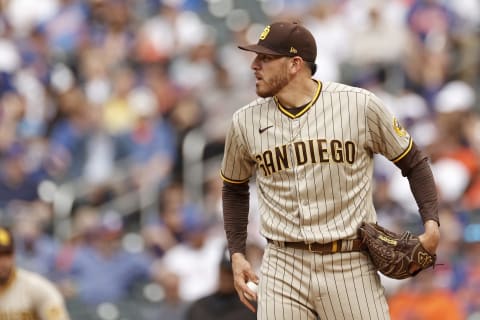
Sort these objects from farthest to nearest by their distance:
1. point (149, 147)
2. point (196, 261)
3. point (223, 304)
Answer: point (149, 147) → point (196, 261) → point (223, 304)

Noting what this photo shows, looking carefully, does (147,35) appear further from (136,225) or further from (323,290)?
(323,290)

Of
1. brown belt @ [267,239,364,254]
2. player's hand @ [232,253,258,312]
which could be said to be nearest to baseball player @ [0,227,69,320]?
Result: player's hand @ [232,253,258,312]

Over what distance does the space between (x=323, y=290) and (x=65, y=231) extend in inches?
258

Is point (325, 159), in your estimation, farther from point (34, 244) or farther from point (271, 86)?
point (34, 244)

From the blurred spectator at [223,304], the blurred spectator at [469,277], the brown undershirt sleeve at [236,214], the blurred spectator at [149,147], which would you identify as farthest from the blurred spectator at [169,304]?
the brown undershirt sleeve at [236,214]

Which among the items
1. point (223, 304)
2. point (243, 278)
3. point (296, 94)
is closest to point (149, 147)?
point (223, 304)

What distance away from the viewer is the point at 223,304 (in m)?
7.56

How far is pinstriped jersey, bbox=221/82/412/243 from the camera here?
5145 mm

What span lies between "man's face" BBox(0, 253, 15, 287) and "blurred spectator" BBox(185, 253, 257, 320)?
1.20 m

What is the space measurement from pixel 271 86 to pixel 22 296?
111 inches

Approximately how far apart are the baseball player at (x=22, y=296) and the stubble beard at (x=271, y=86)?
261 cm

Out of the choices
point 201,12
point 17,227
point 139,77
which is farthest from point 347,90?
point 201,12

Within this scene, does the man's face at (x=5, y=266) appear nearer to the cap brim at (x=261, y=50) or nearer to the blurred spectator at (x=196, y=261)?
the cap brim at (x=261, y=50)

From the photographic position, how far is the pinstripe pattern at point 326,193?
514 centimetres
